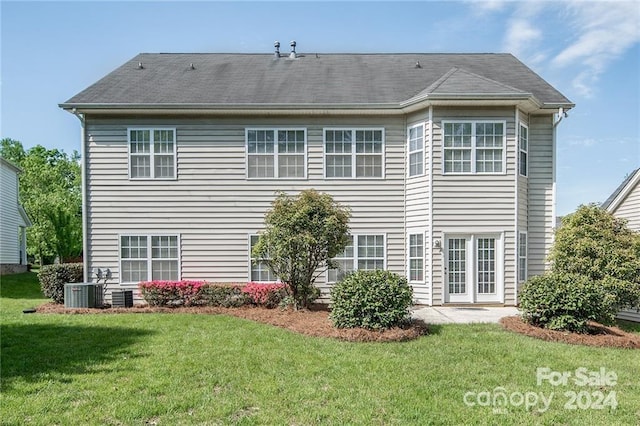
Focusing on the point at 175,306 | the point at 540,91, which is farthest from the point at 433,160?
the point at 175,306

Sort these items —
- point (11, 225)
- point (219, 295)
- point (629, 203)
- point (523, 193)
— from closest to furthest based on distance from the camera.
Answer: point (219, 295) < point (629, 203) < point (523, 193) < point (11, 225)

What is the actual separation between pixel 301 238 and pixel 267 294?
7.14 feet

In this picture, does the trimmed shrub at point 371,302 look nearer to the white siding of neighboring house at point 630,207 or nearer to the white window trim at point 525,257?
the white window trim at point 525,257

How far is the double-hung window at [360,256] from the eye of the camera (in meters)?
11.4

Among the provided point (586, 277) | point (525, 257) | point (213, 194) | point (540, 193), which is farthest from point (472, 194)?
point (213, 194)

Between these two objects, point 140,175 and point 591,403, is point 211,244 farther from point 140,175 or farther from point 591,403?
point 591,403

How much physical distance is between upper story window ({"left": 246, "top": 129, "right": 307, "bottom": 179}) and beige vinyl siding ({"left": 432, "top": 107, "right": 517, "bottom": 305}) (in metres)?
3.79

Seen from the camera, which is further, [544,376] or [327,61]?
[327,61]

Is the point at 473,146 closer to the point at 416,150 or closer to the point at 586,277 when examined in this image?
the point at 416,150

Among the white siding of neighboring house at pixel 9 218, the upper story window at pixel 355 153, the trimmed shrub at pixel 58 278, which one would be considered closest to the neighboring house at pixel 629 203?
the upper story window at pixel 355 153

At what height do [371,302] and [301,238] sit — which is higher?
[301,238]

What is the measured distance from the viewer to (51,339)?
7.01 meters

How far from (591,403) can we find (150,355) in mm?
5892

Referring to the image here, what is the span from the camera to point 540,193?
37.6ft
